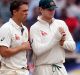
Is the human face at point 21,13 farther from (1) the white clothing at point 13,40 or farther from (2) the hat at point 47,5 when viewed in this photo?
(2) the hat at point 47,5

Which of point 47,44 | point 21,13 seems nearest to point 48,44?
point 47,44

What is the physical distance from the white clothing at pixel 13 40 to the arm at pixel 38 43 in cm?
23

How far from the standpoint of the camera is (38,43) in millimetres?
5938

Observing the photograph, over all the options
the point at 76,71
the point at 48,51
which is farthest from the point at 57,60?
the point at 76,71

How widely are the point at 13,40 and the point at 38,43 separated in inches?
16.8

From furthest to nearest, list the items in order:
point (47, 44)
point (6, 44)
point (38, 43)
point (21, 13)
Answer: point (38, 43) → point (47, 44) → point (21, 13) → point (6, 44)

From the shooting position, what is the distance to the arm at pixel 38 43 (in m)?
5.82

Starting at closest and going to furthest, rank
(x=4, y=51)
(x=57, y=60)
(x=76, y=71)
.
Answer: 1. (x=4, y=51)
2. (x=57, y=60)
3. (x=76, y=71)

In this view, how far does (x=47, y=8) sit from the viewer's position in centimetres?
598

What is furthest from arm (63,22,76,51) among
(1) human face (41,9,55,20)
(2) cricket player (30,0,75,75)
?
(1) human face (41,9,55,20)

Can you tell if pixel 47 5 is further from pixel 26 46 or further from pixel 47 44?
pixel 26 46

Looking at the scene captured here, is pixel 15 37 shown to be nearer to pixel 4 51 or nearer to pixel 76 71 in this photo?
pixel 4 51

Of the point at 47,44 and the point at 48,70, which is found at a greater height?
the point at 47,44

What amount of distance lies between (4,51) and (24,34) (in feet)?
1.31
